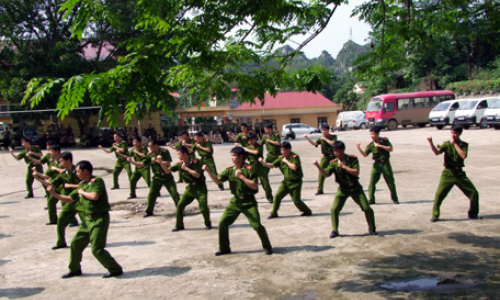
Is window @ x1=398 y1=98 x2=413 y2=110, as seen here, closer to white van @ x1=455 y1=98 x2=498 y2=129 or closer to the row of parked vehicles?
the row of parked vehicles

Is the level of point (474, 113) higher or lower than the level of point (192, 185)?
higher

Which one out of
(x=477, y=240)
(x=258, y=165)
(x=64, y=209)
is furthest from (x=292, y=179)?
(x=64, y=209)

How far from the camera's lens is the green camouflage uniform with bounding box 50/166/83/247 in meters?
7.88

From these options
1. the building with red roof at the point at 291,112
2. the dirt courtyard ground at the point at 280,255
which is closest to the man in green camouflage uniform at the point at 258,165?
the dirt courtyard ground at the point at 280,255

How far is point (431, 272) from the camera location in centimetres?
635

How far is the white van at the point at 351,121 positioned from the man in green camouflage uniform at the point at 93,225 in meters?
37.3

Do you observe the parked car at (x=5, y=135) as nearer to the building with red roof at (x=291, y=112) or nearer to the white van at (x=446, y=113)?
the building with red roof at (x=291, y=112)

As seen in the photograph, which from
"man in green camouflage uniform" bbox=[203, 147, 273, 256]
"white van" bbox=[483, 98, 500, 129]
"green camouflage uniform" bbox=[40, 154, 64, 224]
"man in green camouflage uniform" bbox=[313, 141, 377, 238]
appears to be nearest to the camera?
"man in green camouflage uniform" bbox=[203, 147, 273, 256]

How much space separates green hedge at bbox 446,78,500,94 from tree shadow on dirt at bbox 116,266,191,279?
123 feet

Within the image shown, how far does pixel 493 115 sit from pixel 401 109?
906 centimetres

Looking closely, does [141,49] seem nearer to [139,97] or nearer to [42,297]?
[139,97]

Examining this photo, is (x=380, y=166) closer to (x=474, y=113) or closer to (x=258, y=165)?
(x=258, y=165)

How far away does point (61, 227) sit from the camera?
7992mm

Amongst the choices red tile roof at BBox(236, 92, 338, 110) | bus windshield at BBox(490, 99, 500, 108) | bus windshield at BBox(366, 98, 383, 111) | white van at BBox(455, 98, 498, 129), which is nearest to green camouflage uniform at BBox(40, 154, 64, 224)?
bus windshield at BBox(490, 99, 500, 108)
